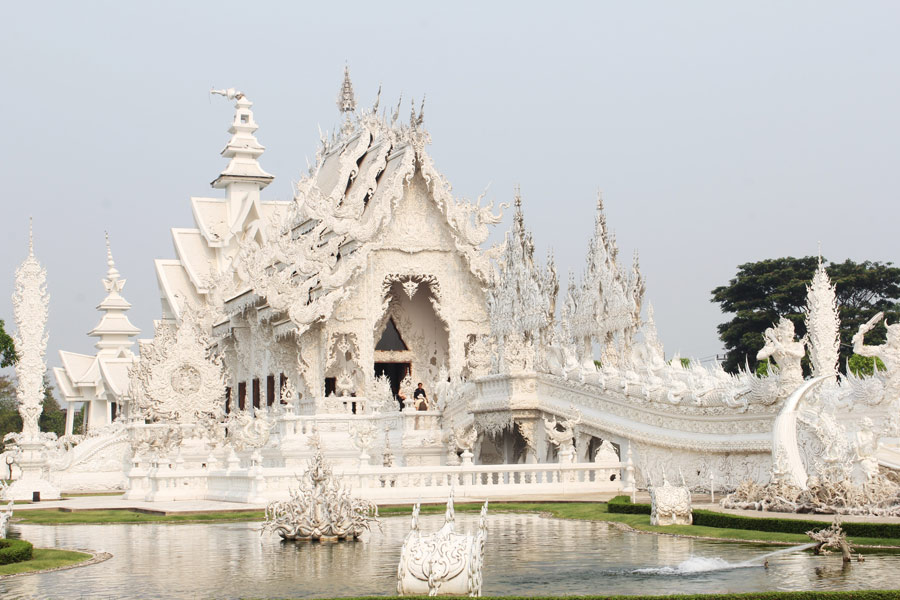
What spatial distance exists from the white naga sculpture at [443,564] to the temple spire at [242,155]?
35700mm

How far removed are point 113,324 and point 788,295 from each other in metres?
24.7

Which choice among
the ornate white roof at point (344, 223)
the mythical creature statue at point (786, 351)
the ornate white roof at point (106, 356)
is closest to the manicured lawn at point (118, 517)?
the mythical creature statue at point (786, 351)

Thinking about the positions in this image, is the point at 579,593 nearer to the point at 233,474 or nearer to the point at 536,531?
the point at 536,531

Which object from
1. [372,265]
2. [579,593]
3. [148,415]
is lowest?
[579,593]

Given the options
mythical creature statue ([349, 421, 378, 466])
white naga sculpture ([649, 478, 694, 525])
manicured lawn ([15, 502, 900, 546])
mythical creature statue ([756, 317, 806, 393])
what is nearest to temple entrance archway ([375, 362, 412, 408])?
mythical creature statue ([349, 421, 378, 466])

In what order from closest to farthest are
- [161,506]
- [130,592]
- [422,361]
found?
[130,592] → [161,506] → [422,361]

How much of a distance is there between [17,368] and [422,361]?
9.99 metres

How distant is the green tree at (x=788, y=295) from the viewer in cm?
3860

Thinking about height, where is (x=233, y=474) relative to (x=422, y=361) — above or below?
below

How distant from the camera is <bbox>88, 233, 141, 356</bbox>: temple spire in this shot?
1876 inches

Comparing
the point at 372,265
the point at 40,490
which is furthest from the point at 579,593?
the point at 372,265

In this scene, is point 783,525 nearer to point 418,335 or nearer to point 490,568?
point 490,568

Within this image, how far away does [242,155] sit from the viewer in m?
44.0

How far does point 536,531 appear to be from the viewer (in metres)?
13.6
